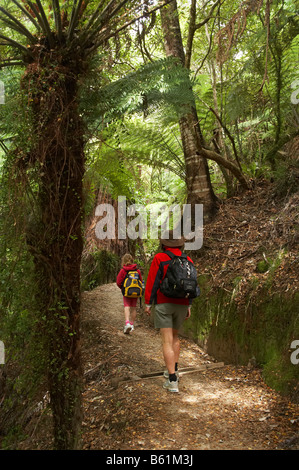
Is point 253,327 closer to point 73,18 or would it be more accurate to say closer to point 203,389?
point 203,389

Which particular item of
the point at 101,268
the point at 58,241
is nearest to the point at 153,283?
the point at 58,241

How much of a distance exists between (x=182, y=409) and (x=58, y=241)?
6.45 ft

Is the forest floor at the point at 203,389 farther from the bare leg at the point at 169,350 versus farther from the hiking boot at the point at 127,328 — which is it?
the bare leg at the point at 169,350

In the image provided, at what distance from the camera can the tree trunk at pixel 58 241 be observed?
2.54 m

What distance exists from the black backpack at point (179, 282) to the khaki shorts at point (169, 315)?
0.18m

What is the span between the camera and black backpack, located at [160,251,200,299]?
12.0 feet

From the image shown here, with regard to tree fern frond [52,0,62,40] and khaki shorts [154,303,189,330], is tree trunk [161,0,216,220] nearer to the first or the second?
khaki shorts [154,303,189,330]

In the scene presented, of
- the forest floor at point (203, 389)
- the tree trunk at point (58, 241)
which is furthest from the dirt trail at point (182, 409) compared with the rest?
the tree trunk at point (58, 241)

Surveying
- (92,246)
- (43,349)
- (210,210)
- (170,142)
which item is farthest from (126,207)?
(43,349)

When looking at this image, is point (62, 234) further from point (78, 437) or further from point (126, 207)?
point (126, 207)

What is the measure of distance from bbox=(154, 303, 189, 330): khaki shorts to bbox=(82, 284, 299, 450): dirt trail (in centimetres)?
67

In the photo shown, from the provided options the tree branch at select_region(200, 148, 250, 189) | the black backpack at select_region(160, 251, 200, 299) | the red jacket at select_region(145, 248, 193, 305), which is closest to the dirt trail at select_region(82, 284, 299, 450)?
the red jacket at select_region(145, 248, 193, 305)

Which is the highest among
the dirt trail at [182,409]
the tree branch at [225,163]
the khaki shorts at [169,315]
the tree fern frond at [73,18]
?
the tree fern frond at [73,18]
